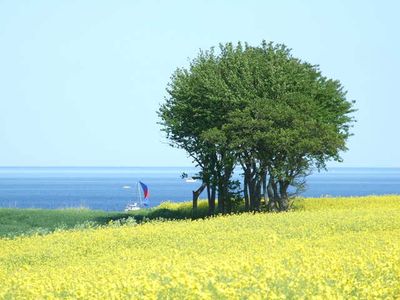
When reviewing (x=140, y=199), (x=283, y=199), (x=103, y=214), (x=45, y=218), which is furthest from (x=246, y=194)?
(x=140, y=199)

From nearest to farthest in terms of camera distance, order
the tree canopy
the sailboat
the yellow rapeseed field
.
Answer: the yellow rapeseed field < the tree canopy < the sailboat

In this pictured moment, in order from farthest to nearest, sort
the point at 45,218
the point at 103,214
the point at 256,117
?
the point at 103,214, the point at 45,218, the point at 256,117

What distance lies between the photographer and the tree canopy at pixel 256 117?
160ft

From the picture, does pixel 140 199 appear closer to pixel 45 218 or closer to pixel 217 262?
pixel 45 218

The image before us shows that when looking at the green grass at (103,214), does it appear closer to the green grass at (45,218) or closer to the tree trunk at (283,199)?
the green grass at (45,218)

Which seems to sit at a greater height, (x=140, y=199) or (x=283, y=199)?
(x=140, y=199)

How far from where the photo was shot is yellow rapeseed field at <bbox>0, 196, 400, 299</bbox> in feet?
48.0

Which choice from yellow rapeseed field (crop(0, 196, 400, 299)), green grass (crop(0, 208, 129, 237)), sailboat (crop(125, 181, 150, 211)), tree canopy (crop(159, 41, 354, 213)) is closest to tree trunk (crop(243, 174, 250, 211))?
tree canopy (crop(159, 41, 354, 213))

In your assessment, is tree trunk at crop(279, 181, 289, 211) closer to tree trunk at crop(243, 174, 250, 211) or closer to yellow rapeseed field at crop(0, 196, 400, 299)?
tree trunk at crop(243, 174, 250, 211)

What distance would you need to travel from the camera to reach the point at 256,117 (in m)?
49.1

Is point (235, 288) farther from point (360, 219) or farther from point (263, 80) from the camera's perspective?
point (263, 80)

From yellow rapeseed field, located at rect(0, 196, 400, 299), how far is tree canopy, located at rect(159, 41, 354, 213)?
15659mm

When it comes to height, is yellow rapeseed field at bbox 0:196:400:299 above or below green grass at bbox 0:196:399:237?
below

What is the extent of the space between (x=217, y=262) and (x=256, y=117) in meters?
31.2
